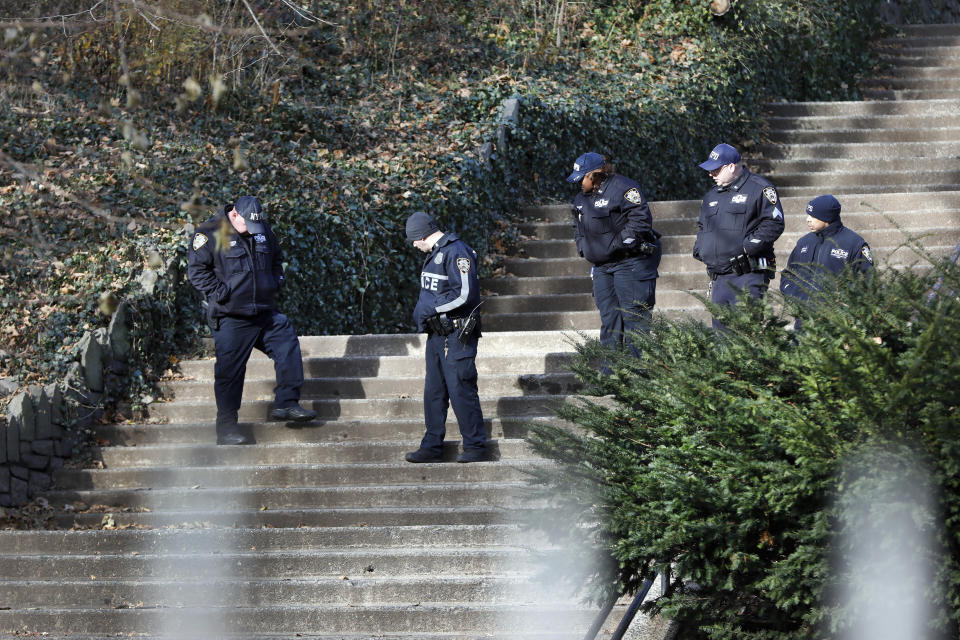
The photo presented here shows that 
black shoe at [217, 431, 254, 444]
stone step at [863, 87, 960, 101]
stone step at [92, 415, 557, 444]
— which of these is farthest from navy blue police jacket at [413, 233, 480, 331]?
stone step at [863, 87, 960, 101]

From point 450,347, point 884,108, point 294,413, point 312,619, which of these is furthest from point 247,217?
point 884,108

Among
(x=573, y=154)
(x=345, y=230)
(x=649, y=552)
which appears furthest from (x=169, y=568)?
(x=573, y=154)

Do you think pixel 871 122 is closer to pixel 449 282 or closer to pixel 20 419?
pixel 449 282

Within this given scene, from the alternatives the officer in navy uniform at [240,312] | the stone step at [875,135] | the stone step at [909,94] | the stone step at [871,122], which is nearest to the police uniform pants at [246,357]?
the officer in navy uniform at [240,312]

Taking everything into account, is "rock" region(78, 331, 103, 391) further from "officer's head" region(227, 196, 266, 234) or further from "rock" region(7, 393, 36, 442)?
"officer's head" region(227, 196, 266, 234)

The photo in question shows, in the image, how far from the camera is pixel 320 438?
870 centimetres

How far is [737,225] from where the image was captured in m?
8.31

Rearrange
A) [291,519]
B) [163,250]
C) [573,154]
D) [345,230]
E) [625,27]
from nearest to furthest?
[291,519] < [163,250] < [345,230] < [573,154] < [625,27]

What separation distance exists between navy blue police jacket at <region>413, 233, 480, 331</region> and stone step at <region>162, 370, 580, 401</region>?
1.21 m

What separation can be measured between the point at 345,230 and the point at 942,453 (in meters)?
7.24

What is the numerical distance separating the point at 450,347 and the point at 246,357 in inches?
64.3

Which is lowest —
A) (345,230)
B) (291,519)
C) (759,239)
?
(291,519)

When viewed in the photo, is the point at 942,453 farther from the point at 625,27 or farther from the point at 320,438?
the point at 625,27

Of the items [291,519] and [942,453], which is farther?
[291,519]
